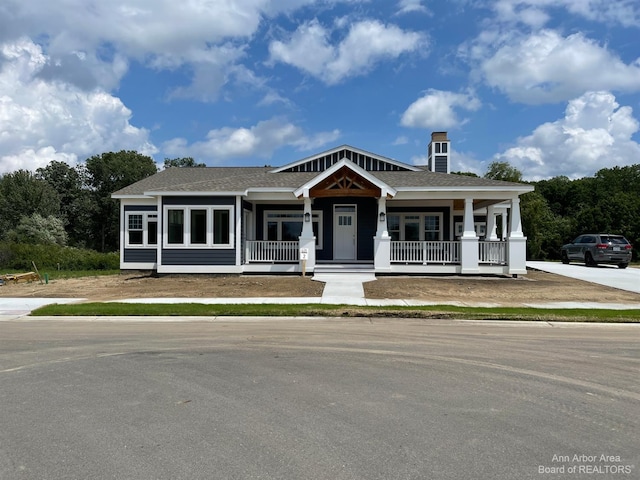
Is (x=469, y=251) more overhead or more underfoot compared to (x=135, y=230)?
more underfoot

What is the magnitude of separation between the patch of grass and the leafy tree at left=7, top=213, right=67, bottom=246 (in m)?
33.5

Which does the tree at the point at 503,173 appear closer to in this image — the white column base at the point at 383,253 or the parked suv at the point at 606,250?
the parked suv at the point at 606,250

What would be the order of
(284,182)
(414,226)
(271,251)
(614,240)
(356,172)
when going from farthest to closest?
(614,240) < (414,226) < (284,182) < (271,251) < (356,172)

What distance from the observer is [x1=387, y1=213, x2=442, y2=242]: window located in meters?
23.9

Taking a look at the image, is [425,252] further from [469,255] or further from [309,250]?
[309,250]

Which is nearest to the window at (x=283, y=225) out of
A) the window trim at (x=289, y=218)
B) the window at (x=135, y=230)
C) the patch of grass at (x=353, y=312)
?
the window trim at (x=289, y=218)

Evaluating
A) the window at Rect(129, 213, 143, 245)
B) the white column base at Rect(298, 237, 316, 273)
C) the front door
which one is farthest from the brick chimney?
the window at Rect(129, 213, 143, 245)

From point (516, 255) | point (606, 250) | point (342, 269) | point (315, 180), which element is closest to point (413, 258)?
point (342, 269)

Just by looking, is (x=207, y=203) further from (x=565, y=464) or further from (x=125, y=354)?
(x=565, y=464)

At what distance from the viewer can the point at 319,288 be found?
1678 centimetres

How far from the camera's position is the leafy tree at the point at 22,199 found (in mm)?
48062

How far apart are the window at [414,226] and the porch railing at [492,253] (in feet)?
10.9

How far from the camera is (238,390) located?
5723 mm

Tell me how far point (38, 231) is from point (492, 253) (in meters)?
39.3
